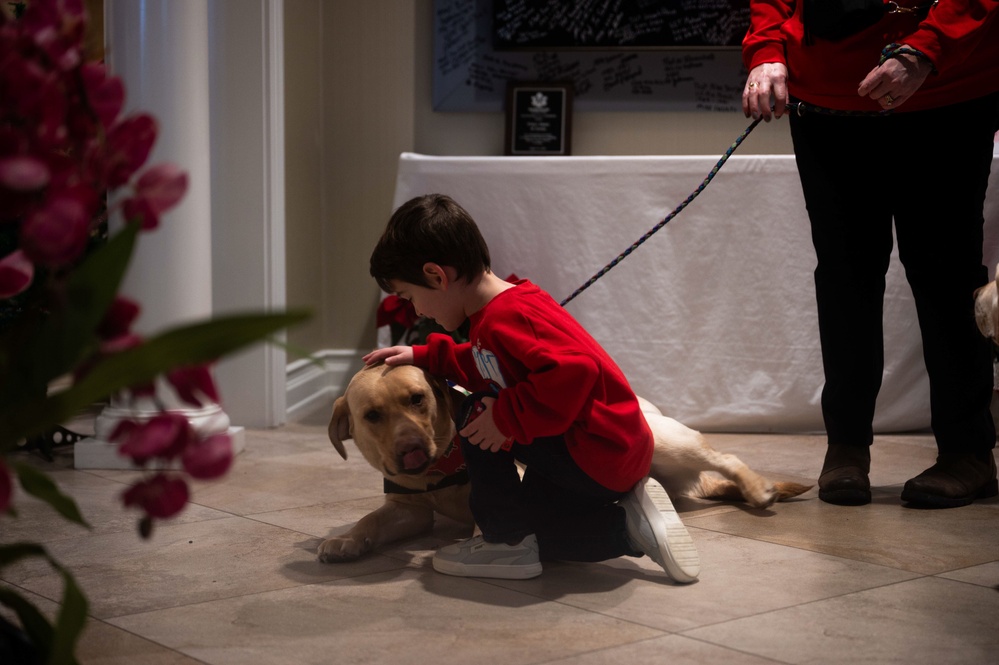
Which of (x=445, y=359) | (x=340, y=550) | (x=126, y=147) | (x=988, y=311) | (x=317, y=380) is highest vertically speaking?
(x=126, y=147)

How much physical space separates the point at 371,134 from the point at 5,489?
3.31m

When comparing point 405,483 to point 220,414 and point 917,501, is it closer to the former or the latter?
point 220,414

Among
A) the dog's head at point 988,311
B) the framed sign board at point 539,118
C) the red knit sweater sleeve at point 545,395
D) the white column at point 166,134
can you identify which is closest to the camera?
the red knit sweater sleeve at point 545,395

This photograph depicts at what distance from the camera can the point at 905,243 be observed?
82.2 inches

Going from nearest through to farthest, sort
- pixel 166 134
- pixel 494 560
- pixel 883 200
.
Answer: pixel 494 560
pixel 883 200
pixel 166 134

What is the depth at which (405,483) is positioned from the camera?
1.83 metres

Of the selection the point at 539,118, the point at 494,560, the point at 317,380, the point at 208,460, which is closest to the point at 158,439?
the point at 208,460

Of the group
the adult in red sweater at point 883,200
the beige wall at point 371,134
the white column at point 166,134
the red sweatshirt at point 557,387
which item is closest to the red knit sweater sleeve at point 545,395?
the red sweatshirt at point 557,387

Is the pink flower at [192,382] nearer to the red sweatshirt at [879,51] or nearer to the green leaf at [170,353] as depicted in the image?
the green leaf at [170,353]

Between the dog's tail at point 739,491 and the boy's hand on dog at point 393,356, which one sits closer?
the boy's hand on dog at point 393,356

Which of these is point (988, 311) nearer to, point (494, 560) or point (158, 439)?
point (494, 560)

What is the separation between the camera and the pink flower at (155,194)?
2.06 feet

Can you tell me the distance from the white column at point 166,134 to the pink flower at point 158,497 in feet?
6.35

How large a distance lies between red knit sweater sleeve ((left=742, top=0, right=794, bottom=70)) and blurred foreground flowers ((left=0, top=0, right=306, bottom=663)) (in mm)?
1660
